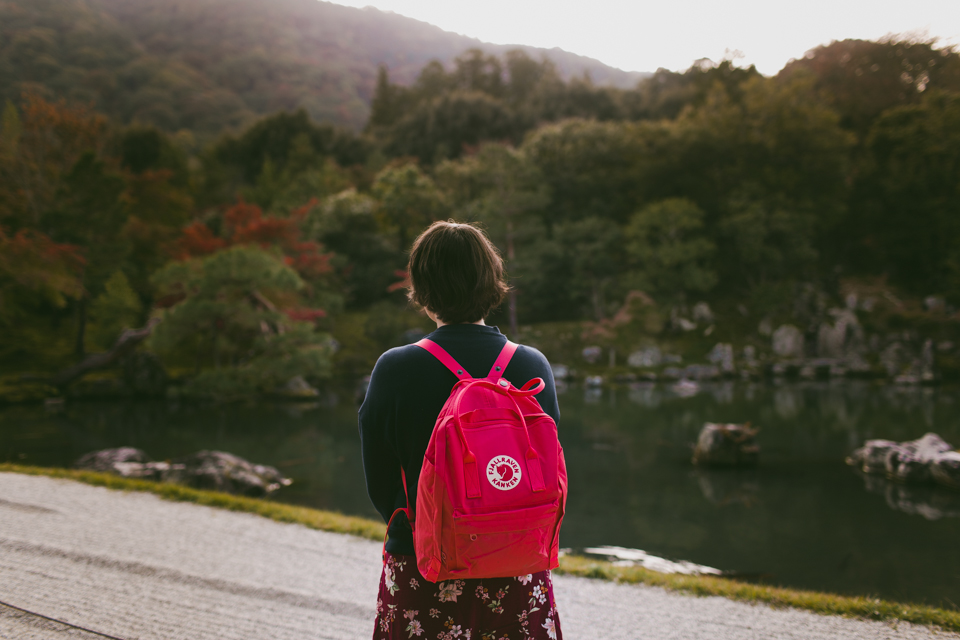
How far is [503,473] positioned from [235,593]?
86.7 inches

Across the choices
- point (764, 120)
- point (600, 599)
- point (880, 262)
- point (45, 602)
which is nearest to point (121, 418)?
point (45, 602)

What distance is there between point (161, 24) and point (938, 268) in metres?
61.5

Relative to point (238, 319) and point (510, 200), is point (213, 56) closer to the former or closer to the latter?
point (510, 200)

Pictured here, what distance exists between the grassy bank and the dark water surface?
787 millimetres

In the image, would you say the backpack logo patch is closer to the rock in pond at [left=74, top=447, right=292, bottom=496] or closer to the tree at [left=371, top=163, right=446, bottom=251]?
the rock in pond at [left=74, top=447, right=292, bottom=496]

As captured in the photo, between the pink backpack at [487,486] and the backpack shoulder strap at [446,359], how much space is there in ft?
0.14

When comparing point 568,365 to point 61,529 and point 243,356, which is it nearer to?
point 243,356

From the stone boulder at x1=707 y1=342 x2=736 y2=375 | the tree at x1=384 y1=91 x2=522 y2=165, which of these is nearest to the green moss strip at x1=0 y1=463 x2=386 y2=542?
the stone boulder at x1=707 y1=342 x2=736 y2=375

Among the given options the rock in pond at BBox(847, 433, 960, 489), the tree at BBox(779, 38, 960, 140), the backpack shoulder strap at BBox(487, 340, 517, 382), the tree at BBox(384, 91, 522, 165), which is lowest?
the rock in pond at BBox(847, 433, 960, 489)

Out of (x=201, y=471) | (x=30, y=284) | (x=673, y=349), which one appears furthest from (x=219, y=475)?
(x=673, y=349)

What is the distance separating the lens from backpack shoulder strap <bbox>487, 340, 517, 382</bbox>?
1.04 m

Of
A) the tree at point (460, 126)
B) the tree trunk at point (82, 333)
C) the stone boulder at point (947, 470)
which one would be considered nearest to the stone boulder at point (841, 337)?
the stone boulder at point (947, 470)

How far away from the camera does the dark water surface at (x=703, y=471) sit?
402 cm

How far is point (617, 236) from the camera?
17.3m
